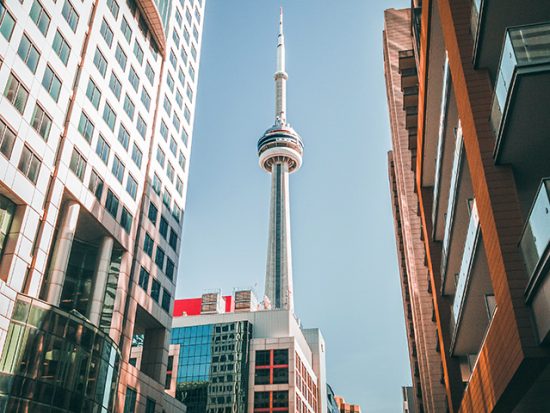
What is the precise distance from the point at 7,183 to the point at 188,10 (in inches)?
1688

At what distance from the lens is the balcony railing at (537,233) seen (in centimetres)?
1199

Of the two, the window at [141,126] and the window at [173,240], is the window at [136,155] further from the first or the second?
the window at [173,240]

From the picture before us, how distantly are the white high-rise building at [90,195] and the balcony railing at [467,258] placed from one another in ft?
68.6

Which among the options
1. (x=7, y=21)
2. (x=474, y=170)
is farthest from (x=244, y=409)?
(x=474, y=170)

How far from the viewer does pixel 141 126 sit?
164 feet

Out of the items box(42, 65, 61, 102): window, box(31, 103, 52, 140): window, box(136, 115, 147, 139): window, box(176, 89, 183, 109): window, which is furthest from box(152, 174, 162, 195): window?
box(31, 103, 52, 140): window

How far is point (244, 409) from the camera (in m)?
98.2

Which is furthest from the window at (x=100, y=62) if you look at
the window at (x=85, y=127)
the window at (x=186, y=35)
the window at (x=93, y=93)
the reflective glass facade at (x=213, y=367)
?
the reflective glass facade at (x=213, y=367)

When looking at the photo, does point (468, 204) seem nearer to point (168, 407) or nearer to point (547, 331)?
point (547, 331)

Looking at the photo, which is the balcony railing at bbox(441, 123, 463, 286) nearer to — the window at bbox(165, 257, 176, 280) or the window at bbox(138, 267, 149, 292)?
the window at bbox(138, 267, 149, 292)

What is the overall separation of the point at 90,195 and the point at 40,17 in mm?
12308

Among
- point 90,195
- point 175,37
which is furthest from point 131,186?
point 175,37

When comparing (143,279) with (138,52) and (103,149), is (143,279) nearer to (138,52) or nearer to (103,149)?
(103,149)

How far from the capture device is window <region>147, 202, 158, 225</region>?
164 feet
